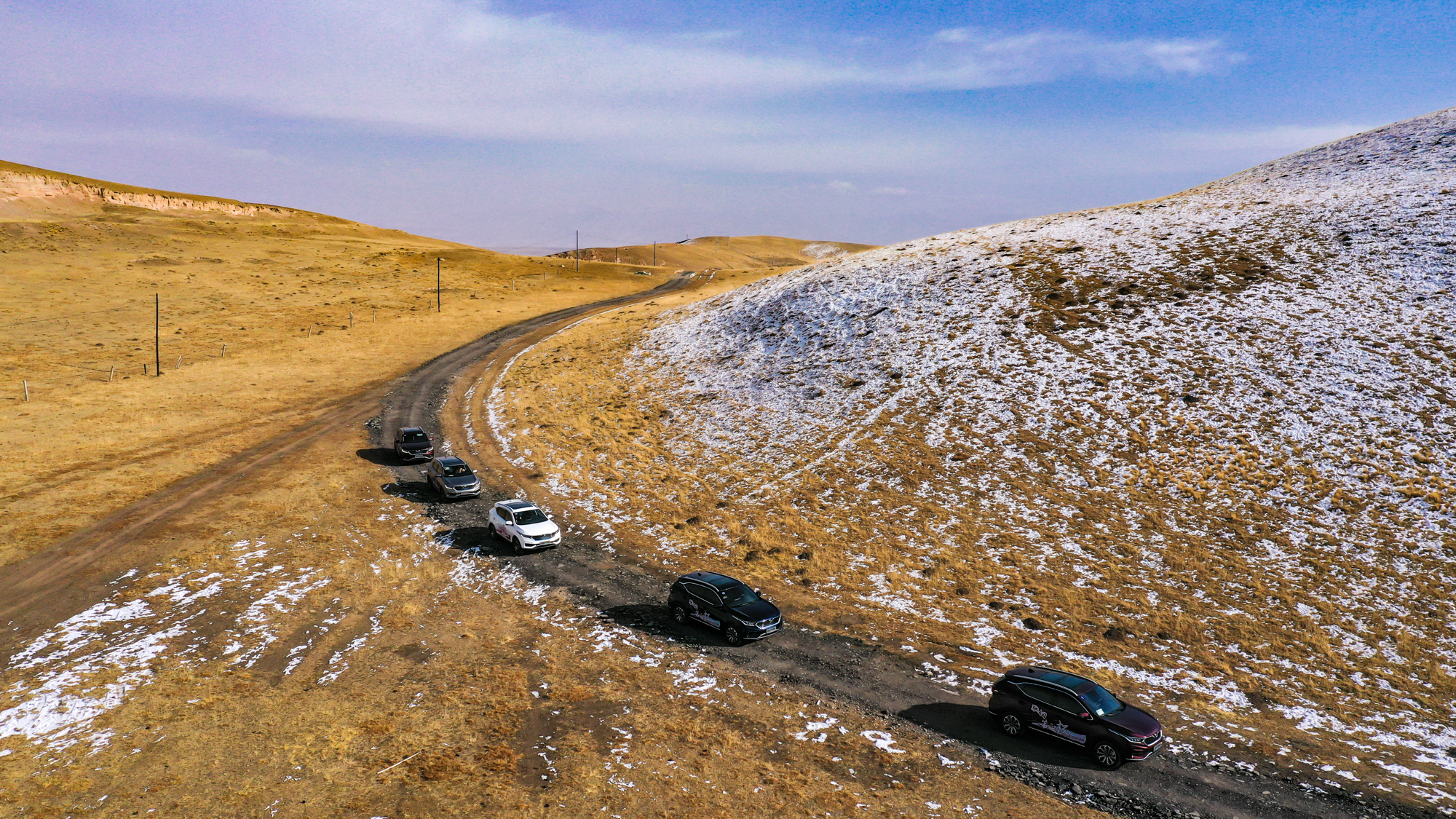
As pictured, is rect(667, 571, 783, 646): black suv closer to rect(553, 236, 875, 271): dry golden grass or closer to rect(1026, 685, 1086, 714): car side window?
rect(1026, 685, 1086, 714): car side window

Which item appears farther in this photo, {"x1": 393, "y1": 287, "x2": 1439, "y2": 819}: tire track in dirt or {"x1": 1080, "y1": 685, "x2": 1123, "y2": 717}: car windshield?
{"x1": 1080, "y1": 685, "x2": 1123, "y2": 717}: car windshield

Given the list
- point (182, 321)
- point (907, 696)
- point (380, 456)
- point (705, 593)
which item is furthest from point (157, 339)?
point (907, 696)

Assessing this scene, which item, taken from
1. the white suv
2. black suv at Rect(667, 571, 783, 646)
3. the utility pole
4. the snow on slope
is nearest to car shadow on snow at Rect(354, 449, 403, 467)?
the white suv

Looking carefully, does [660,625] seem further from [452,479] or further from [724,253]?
[724,253]

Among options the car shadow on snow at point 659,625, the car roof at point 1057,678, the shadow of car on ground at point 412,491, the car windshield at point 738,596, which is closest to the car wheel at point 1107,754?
the car roof at point 1057,678

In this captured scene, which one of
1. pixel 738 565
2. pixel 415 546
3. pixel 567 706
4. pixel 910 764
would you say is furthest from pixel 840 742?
pixel 415 546

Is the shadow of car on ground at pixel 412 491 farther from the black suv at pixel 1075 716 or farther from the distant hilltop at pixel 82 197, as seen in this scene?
the distant hilltop at pixel 82 197
